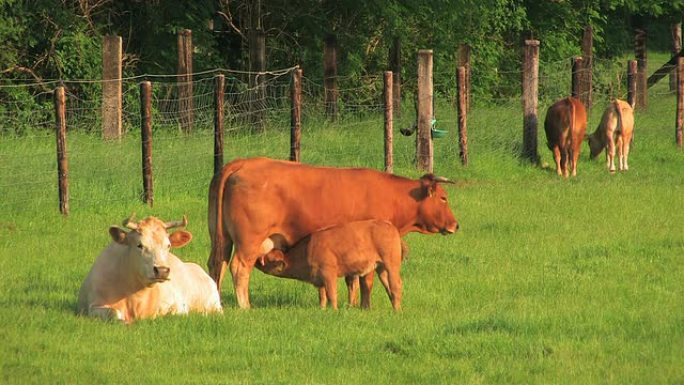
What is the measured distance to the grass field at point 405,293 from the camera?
32.0 ft

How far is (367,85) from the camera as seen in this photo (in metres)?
31.7

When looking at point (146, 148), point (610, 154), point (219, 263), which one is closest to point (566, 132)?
point (610, 154)

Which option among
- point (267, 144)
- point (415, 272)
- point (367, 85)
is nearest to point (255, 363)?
point (415, 272)

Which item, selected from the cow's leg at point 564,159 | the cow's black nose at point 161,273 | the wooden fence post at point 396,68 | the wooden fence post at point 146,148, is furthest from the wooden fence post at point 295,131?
the wooden fence post at point 396,68

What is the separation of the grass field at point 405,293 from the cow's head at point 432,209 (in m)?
0.47

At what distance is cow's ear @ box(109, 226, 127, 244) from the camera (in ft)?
36.9

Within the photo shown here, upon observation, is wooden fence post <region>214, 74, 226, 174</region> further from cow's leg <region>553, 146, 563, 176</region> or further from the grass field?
cow's leg <region>553, 146, 563, 176</region>

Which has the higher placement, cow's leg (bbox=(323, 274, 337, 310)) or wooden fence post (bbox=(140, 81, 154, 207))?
wooden fence post (bbox=(140, 81, 154, 207))

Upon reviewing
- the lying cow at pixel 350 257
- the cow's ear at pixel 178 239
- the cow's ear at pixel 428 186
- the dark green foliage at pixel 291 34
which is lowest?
the lying cow at pixel 350 257

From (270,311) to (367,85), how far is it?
20207 millimetres

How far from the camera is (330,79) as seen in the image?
27609 millimetres

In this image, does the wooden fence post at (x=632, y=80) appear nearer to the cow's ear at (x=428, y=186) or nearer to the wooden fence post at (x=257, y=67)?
the wooden fence post at (x=257, y=67)

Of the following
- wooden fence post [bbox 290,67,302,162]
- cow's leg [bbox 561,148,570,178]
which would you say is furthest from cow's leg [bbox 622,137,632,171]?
wooden fence post [bbox 290,67,302,162]

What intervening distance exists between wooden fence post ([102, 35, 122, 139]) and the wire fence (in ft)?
1.08
